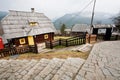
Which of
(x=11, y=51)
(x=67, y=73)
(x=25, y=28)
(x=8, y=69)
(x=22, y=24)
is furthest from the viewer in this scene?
(x=22, y=24)

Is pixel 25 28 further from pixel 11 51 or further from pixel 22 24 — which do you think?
pixel 11 51

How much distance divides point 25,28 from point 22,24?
91cm

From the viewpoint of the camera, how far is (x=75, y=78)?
3494 mm

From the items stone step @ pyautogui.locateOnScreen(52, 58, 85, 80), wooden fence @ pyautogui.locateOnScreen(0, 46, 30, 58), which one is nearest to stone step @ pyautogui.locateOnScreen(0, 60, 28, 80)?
stone step @ pyautogui.locateOnScreen(52, 58, 85, 80)

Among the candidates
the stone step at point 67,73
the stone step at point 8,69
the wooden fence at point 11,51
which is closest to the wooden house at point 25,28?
the wooden fence at point 11,51

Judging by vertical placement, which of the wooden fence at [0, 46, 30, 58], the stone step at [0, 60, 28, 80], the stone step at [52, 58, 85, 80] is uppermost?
the stone step at [52, 58, 85, 80]

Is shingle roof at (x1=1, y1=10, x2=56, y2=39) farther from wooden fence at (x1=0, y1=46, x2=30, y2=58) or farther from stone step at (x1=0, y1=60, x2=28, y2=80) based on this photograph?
stone step at (x1=0, y1=60, x2=28, y2=80)

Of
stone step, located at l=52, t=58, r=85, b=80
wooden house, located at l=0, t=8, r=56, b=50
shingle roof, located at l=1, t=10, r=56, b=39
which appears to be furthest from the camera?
shingle roof, located at l=1, t=10, r=56, b=39

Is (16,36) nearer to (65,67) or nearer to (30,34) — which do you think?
(30,34)

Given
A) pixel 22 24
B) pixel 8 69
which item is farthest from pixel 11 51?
pixel 22 24

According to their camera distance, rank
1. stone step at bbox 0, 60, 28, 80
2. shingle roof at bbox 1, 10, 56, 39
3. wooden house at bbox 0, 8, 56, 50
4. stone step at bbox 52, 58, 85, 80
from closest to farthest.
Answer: stone step at bbox 52, 58, 85, 80, stone step at bbox 0, 60, 28, 80, wooden house at bbox 0, 8, 56, 50, shingle roof at bbox 1, 10, 56, 39

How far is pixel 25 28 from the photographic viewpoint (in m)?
16.5

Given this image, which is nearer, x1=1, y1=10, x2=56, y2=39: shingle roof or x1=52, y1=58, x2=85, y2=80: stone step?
x1=52, y1=58, x2=85, y2=80: stone step

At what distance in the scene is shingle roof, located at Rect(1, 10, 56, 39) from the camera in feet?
48.6
